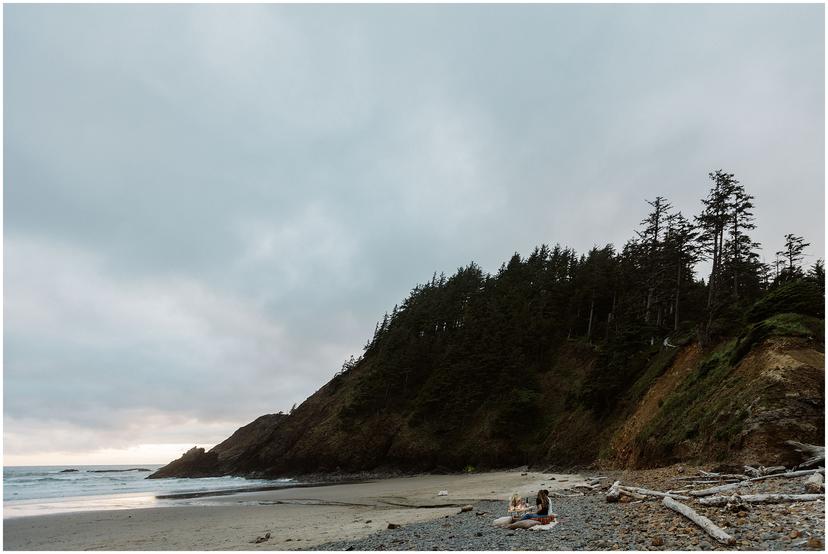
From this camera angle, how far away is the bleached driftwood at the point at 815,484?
35.0 feet

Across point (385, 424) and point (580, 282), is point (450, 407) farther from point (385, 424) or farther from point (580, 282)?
point (580, 282)

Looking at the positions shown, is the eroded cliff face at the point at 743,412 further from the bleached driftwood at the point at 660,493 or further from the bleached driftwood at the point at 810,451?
the bleached driftwood at the point at 660,493

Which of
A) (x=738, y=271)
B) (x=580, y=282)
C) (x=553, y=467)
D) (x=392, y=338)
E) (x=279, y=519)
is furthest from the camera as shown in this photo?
(x=392, y=338)

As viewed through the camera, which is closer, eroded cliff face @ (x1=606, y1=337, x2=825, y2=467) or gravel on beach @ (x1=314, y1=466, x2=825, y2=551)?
gravel on beach @ (x1=314, y1=466, x2=825, y2=551)

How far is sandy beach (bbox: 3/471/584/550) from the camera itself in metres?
15.2

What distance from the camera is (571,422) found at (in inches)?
1671

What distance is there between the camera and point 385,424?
63156 mm

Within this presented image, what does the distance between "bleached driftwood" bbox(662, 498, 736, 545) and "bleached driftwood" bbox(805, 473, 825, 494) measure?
334 centimetres

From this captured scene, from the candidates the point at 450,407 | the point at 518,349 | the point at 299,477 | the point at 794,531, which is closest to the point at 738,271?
the point at 518,349

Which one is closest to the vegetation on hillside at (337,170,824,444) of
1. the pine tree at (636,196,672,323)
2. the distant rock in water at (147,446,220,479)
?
the pine tree at (636,196,672,323)

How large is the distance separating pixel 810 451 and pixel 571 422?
28.7 metres

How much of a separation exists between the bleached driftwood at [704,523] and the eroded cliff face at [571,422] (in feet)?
27.8

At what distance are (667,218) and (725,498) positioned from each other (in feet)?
152

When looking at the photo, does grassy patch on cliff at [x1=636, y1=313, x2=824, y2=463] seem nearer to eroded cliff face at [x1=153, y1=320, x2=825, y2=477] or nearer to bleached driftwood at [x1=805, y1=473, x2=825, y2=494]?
eroded cliff face at [x1=153, y1=320, x2=825, y2=477]
